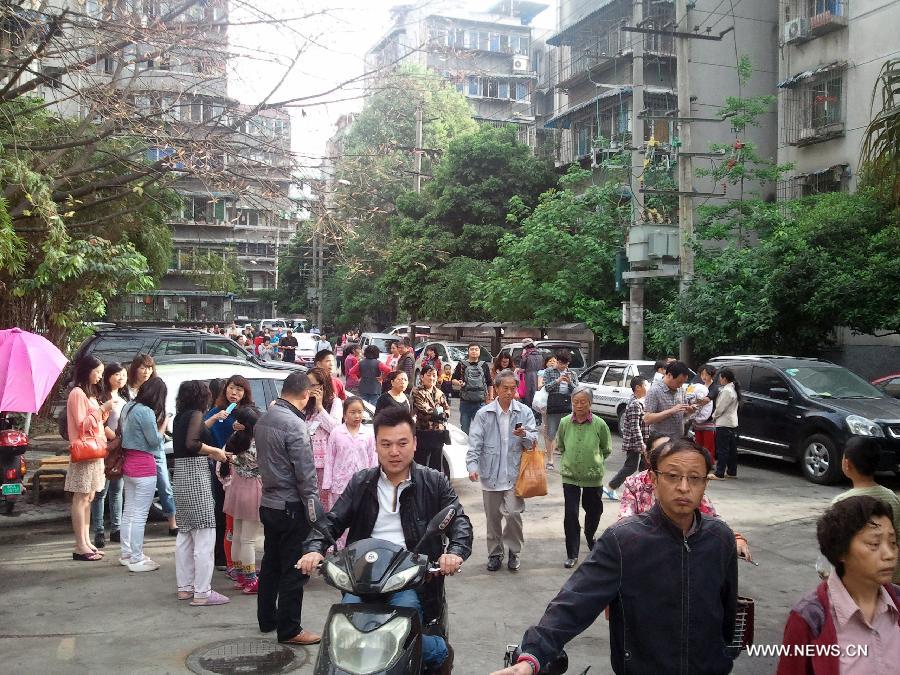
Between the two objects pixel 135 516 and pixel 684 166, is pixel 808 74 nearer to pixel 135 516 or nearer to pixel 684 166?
pixel 684 166

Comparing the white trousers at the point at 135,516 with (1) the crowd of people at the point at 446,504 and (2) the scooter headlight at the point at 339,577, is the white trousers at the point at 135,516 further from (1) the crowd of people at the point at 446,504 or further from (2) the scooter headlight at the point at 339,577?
(2) the scooter headlight at the point at 339,577

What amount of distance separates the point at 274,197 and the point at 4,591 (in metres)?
5.04

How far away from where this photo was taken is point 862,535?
2961mm

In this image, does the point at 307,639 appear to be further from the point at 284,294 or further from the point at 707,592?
the point at 284,294

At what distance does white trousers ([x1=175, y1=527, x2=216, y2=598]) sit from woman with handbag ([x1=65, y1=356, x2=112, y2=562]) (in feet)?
5.46

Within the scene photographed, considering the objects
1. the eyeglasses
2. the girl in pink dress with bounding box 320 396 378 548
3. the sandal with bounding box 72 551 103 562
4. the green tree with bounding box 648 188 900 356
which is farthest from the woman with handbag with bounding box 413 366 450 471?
the green tree with bounding box 648 188 900 356

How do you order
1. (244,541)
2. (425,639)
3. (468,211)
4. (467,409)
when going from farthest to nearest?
(468,211) → (467,409) → (244,541) → (425,639)

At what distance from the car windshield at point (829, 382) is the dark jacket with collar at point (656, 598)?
37.9 feet

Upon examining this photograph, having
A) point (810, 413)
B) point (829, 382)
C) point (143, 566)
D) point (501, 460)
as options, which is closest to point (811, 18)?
point (829, 382)

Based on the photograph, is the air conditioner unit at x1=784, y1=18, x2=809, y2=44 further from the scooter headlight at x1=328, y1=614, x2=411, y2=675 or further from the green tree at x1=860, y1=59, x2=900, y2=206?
the scooter headlight at x1=328, y1=614, x2=411, y2=675

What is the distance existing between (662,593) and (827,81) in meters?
25.8

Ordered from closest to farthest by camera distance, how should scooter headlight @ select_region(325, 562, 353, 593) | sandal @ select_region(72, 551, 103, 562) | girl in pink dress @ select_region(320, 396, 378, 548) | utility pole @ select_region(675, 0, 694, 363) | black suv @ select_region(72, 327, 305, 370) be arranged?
scooter headlight @ select_region(325, 562, 353, 593)
girl in pink dress @ select_region(320, 396, 378, 548)
sandal @ select_region(72, 551, 103, 562)
black suv @ select_region(72, 327, 305, 370)
utility pole @ select_region(675, 0, 694, 363)

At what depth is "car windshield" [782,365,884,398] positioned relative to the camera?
539 inches

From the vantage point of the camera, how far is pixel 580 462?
7.97m
